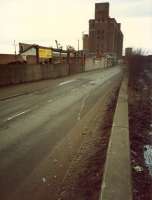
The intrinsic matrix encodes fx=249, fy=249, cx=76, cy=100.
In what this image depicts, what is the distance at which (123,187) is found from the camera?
427cm

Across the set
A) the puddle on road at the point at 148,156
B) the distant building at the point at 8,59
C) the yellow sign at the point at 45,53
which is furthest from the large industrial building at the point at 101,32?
the puddle on road at the point at 148,156

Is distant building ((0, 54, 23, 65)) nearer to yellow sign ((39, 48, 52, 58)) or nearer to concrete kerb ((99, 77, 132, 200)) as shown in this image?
yellow sign ((39, 48, 52, 58))

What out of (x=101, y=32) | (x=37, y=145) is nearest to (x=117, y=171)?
(x=37, y=145)

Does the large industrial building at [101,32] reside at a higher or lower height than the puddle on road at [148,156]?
higher

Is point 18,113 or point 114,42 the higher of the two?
point 114,42

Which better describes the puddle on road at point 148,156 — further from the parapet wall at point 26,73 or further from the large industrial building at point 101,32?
the large industrial building at point 101,32

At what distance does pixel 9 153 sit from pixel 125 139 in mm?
3116

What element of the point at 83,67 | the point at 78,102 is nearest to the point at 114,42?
the point at 83,67

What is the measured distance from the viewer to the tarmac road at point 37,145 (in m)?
4.80

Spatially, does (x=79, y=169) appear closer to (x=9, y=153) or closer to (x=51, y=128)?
(x=9, y=153)

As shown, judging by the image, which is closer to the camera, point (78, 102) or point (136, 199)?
point (136, 199)

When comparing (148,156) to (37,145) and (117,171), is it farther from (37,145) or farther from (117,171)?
(37,145)

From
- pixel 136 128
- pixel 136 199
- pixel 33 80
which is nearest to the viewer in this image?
pixel 136 199

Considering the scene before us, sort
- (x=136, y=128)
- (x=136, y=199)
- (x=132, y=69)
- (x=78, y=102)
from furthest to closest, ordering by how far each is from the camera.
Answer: (x=132, y=69)
(x=78, y=102)
(x=136, y=128)
(x=136, y=199)
